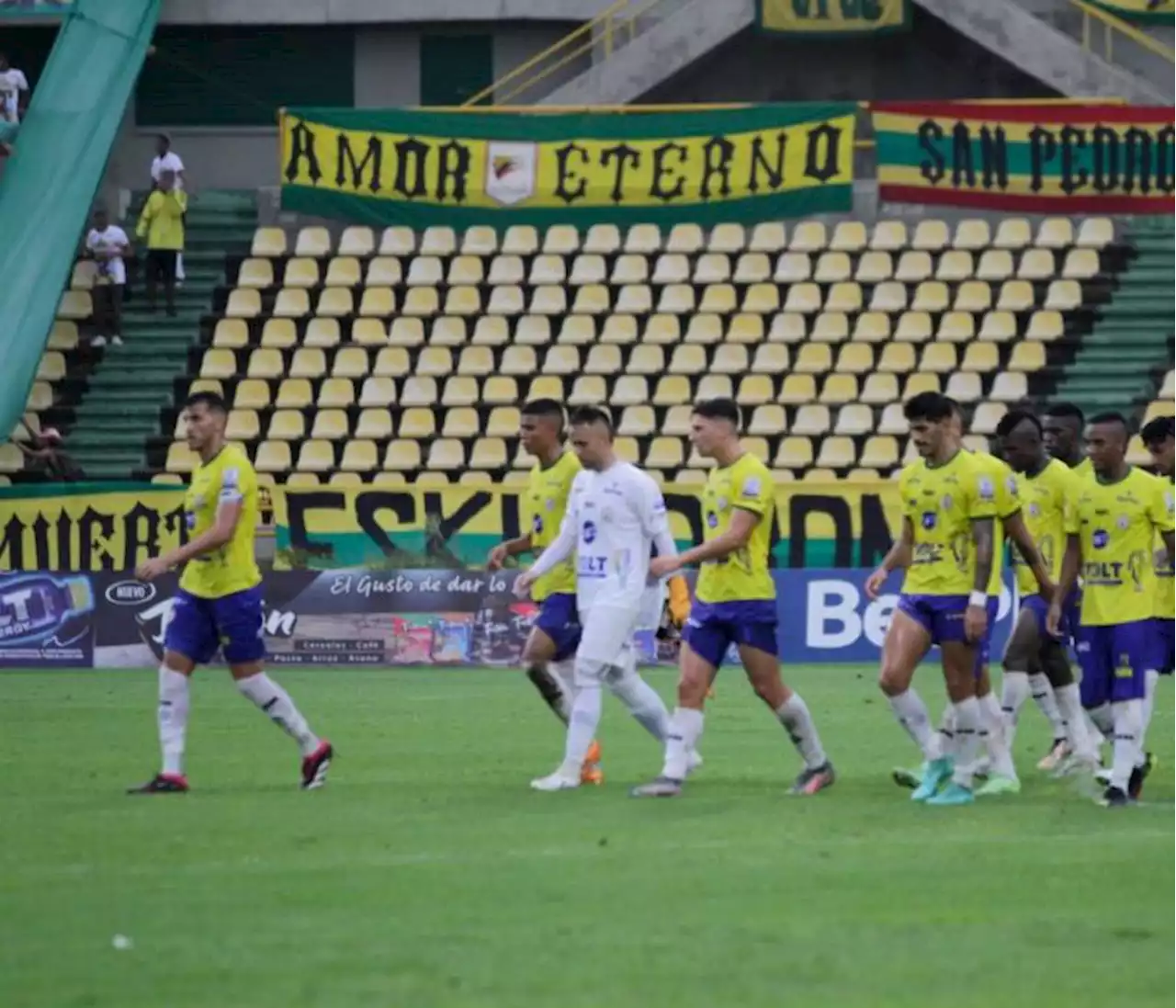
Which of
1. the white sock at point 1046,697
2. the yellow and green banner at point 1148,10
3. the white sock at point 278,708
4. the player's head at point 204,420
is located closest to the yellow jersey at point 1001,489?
the white sock at point 1046,697

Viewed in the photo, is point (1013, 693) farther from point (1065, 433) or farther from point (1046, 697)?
point (1065, 433)

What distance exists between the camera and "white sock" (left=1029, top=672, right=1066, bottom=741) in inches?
685

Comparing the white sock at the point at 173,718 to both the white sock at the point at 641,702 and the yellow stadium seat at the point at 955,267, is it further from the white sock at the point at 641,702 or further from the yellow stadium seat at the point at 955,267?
the yellow stadium seat at the point at 955,267

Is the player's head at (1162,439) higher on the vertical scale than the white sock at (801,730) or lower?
higher

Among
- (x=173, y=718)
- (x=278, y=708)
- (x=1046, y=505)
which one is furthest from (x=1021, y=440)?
(x=173, y=718)

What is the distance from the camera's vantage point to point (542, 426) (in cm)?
1631

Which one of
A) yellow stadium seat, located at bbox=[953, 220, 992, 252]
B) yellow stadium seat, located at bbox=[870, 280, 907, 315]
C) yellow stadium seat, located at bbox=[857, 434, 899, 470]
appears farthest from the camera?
yellow stadium seat, located at bbox=[953, 220, 992, 252]

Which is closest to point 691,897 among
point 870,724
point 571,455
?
point 571,455

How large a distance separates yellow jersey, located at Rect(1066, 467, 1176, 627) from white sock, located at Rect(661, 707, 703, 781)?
6.98ft

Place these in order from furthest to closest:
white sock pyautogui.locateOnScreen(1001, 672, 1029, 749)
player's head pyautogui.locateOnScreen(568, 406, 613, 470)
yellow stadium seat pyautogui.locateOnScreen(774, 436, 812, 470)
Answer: yellow stadium seat pyautogui.locateOnScreen(774, 436, 812, 470) → white sock pyautogui.locateOnScreen(1001, 672, 1029, 749) → player's head pyautogui.locateOnScreen(568, 406, 613, 470)

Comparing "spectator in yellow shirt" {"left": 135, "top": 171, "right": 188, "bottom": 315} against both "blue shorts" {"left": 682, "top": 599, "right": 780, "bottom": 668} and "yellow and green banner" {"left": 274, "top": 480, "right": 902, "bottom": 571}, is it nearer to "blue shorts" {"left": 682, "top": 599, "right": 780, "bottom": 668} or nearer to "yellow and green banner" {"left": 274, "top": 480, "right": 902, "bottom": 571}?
"yellow and green banner" {"left": 274, "top": 480, "right": 902, "bottom": 571}

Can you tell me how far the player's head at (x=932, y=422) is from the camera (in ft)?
46.7

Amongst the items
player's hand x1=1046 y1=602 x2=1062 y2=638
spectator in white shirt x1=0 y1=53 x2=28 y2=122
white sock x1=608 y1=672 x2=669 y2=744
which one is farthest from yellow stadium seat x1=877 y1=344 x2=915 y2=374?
player's hand x1=1046 y1=602 x2=1062 y2=638

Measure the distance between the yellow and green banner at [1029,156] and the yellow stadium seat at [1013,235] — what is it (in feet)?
0.63
